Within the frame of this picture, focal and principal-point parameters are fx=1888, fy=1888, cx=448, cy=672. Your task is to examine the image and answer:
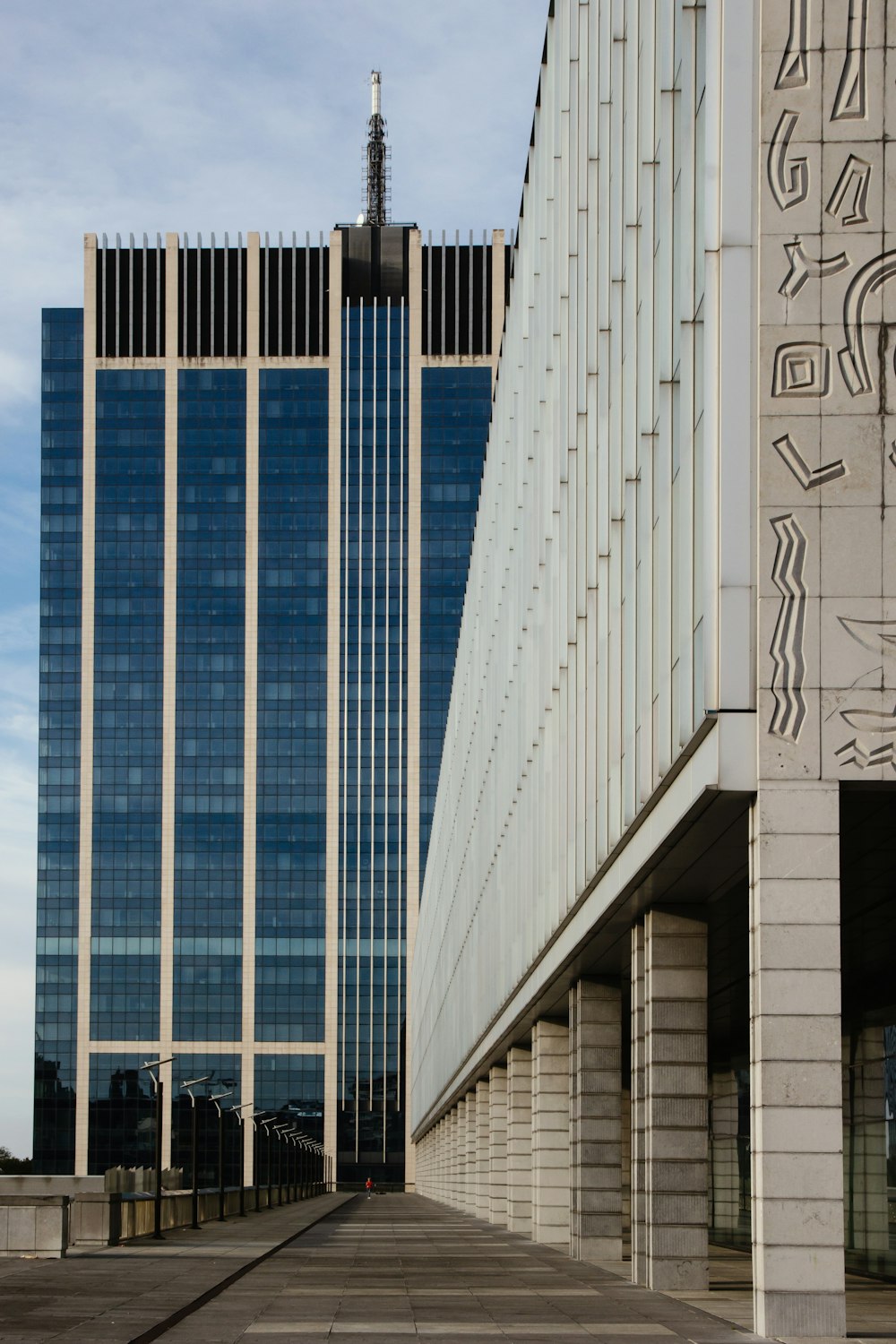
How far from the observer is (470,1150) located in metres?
74.0

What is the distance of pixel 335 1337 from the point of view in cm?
2034

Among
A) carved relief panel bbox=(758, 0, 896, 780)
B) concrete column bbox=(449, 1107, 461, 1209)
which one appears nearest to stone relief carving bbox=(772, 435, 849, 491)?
carved relief panel bbox=(758, 0, 896, 780)

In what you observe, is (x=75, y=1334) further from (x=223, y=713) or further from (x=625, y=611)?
(x=223, y=713)

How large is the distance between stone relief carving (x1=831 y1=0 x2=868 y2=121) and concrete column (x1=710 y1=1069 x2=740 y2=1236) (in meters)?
30.1

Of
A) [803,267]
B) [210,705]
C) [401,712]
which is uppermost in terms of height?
[210,705]

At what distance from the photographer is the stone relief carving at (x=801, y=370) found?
20.7 meters

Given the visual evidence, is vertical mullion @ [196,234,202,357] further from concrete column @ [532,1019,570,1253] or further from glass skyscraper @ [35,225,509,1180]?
concrete column @ [532,1019,570,1253]

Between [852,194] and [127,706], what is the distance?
135430 millimetres


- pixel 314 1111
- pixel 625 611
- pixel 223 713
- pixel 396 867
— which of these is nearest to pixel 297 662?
pixel 223 713

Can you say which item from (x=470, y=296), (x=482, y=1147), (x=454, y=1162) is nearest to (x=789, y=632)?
(x=482, y=1147)

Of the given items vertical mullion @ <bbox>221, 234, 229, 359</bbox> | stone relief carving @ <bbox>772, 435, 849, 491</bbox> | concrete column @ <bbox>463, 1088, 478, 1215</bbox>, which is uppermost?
vertical mullion @ <bbox>221, 234, 229, 359</bbox>

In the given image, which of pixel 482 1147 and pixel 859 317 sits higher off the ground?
pixel 859 317

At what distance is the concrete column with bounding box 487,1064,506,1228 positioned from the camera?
186 ft

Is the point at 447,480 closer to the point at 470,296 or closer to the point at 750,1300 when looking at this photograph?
the point at 470,296
